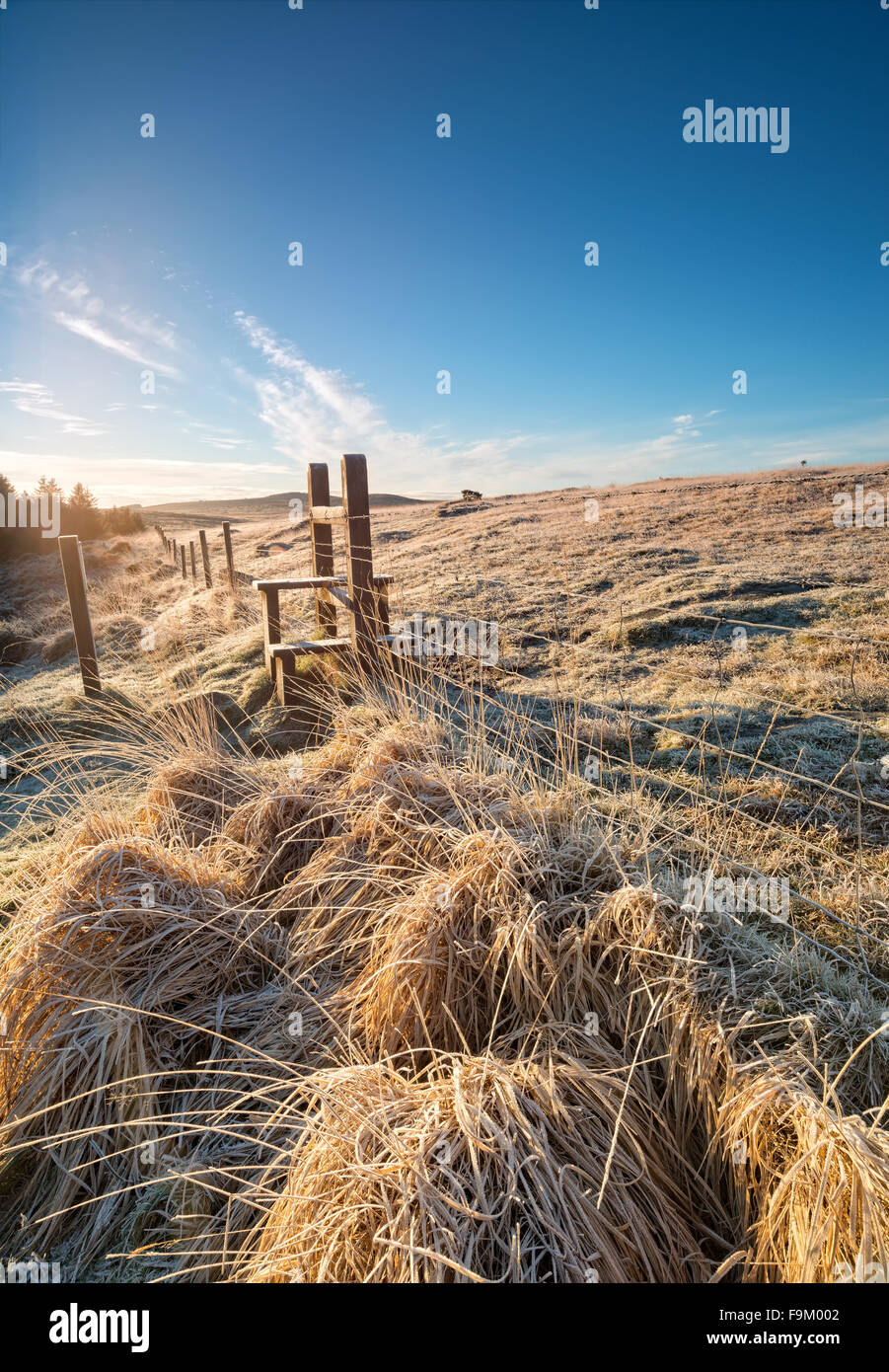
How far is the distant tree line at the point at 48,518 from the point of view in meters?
27.6

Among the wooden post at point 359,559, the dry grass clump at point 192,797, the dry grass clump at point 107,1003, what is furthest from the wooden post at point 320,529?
the dry grass clump at point 107,1003

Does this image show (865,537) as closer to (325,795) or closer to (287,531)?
(325,795)

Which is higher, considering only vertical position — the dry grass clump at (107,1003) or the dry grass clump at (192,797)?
the dry grass clump at (192,797)

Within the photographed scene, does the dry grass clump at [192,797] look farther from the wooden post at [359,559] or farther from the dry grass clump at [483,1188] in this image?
the dry grass clump at [483,1188]

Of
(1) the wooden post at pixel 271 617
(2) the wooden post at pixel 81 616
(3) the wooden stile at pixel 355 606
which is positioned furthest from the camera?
(2) the wooden post at pixel 81 616

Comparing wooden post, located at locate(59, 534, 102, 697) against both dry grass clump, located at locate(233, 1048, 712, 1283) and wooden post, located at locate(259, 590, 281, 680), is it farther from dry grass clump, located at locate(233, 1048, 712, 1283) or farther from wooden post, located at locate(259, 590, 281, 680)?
dry grass clump, located at locate(233, 1048, 712, 1283)

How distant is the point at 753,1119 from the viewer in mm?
1613

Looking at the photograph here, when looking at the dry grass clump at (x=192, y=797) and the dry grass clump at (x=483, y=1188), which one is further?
the dry grass clump at (x=192, y=797)

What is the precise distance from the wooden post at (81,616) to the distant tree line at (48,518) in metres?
21.4

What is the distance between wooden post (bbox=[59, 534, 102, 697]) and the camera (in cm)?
749

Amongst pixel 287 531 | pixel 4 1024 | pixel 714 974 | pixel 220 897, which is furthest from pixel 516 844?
pixel 287 531

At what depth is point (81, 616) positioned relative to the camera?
7.50 metres

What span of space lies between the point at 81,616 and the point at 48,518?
28466mm

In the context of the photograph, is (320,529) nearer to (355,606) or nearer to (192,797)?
(355,606)
